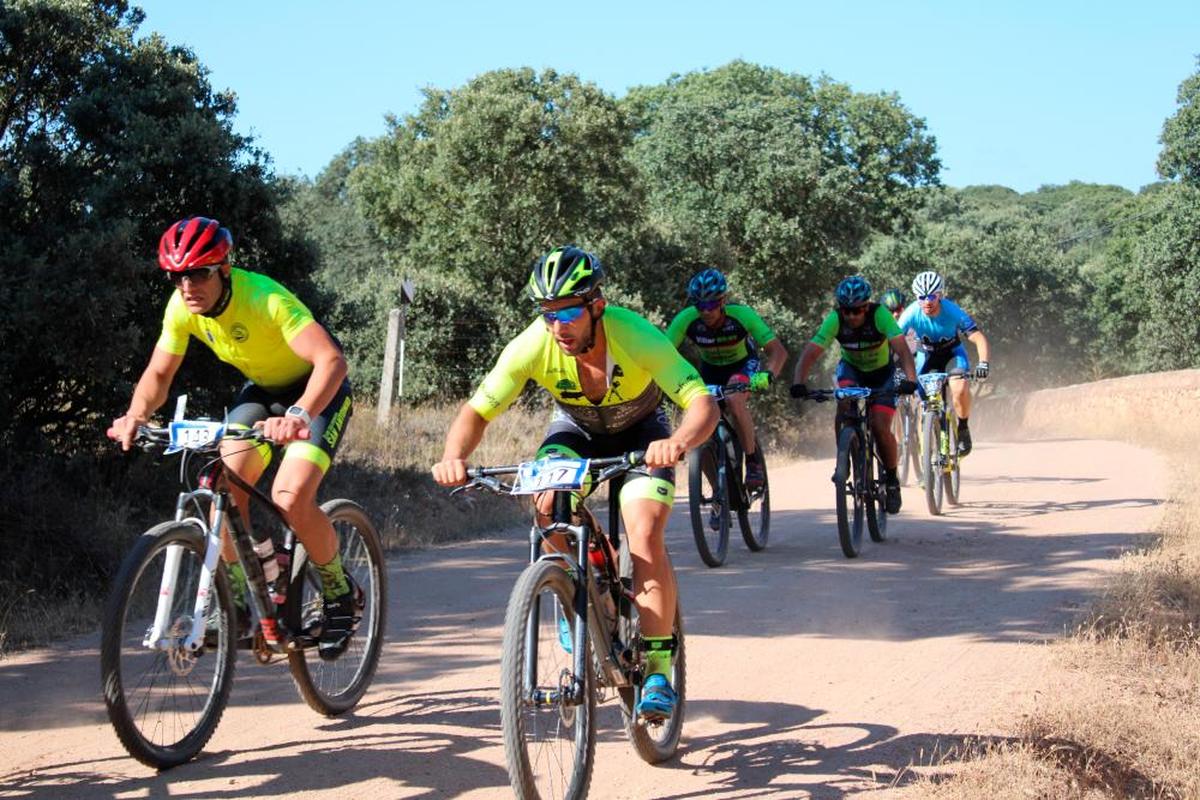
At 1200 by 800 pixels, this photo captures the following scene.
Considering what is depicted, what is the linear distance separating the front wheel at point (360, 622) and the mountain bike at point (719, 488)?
3784mm

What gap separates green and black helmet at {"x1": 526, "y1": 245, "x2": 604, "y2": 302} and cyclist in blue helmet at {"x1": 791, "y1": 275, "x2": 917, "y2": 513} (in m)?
6.09

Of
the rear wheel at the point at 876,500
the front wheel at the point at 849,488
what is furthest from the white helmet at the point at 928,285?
the front wheel at the point at 849,488

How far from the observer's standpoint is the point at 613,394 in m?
5.74

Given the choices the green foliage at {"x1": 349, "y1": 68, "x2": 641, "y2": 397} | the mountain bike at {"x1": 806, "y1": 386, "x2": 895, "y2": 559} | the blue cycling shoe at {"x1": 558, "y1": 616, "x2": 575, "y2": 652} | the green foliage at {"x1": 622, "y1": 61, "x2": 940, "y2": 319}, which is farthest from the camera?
the green foliage at {"x1": 622, "y1": 61, "x2": 940, "y2": 319}

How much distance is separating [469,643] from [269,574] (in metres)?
2.26

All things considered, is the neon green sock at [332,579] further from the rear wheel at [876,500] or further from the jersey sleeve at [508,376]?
the rear wheel at [876,500]

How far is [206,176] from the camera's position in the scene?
41.0 ft

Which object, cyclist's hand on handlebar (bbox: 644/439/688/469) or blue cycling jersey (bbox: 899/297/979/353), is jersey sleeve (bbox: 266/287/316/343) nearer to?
cyclist's hand on handlebar (bbox: 644/439/688/469)

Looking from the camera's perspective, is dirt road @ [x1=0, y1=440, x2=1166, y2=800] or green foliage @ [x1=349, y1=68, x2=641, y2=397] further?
green foliage @ [x1=349, y1=68, x2=641, y2=397]

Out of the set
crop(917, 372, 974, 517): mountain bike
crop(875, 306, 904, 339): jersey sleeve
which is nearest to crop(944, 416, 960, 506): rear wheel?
crop(917, 372, 974, 517): mountain bike

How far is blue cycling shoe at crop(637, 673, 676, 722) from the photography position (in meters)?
5.21

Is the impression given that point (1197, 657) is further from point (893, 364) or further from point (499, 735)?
point (893, 364)

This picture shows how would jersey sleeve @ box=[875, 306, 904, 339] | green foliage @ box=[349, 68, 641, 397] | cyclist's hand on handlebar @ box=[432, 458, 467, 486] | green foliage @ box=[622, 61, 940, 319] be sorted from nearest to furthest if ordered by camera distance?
cyclist's hand on handlebar @ box=[432, 458, 467, 486]
jersey sleeve @ box=[875, 306, 904, 339]
green foliage @ box=[349, 68, 641, 397]
green foliage @ box=[622, 61, 940, 319]

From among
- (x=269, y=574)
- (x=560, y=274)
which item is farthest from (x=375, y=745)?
(x=560, y=274)
